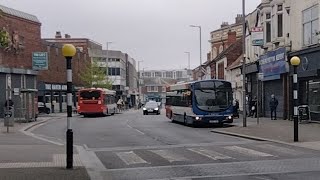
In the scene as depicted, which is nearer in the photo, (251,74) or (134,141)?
(134,141)

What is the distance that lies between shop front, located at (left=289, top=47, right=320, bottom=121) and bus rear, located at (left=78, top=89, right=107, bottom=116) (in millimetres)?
23860

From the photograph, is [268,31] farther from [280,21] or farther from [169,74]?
[169,74]

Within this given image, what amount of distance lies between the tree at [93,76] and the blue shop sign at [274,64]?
4066 cm

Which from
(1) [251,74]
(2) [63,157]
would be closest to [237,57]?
(1) [251,74]

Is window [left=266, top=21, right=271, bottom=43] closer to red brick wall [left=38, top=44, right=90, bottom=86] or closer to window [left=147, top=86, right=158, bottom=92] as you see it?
red brick wall [left=38, top=44, right=90, bottom=86]

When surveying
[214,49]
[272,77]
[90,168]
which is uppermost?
[214,49]

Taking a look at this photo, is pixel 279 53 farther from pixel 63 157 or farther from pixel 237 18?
pixel 237 18

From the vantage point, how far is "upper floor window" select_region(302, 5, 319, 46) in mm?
29766

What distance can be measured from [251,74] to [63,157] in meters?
30.6

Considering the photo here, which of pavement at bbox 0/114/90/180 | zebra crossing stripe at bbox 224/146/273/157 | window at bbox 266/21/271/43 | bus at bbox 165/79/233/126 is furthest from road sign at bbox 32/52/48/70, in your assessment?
zebra crossing stripe at bbox 224/146/273/157

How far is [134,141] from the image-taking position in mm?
23109

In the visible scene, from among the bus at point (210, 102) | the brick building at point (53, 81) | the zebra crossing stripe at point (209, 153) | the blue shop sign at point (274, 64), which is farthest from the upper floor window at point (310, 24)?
the brick building at point (53, 81)

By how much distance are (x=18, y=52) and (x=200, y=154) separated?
1407 inches

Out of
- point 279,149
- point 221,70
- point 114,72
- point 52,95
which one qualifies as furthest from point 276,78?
point 114,72
